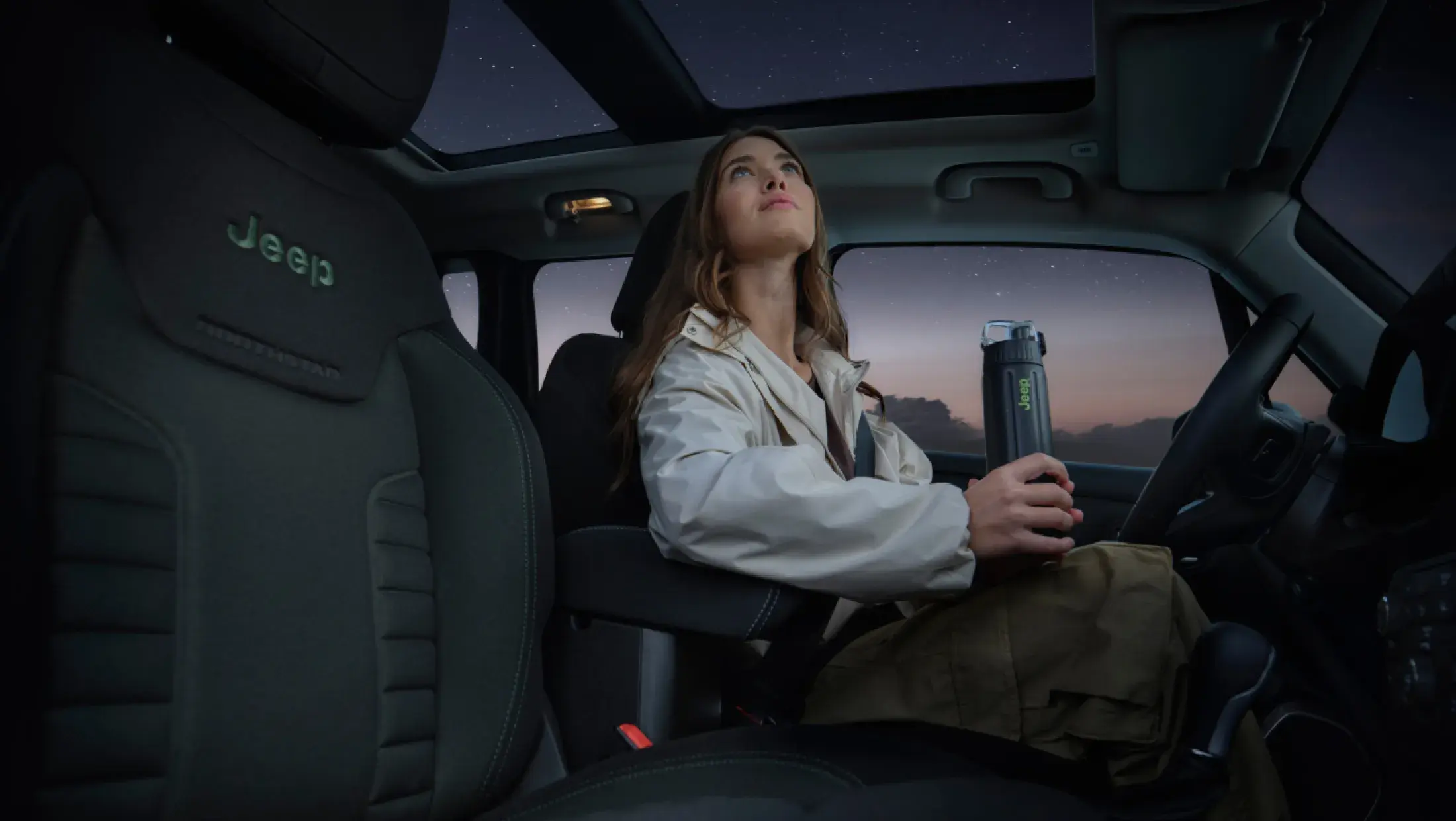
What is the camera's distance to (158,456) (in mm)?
661

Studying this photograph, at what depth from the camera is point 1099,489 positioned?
2158 millimetres

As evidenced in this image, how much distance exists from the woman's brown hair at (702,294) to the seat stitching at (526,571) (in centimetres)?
20

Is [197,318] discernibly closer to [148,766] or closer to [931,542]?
[148,766]

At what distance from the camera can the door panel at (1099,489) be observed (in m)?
2.02

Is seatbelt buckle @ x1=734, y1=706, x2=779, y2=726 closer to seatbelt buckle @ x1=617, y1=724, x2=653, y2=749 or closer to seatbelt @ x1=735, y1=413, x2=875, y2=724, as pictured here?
seatbelt @ x1=735, y1=413, x2=875, y2=724

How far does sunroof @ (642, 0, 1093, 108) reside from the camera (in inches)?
73.4

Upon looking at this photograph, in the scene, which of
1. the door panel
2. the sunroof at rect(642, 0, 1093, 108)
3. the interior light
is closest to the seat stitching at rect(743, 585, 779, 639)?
the door panel

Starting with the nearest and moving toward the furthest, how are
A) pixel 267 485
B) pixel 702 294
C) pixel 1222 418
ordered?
pixel 267 485
pixel 1222 418
pixel 702 294

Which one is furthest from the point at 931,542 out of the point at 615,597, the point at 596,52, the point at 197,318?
the point at 596,52

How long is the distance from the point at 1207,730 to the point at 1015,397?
1.14m

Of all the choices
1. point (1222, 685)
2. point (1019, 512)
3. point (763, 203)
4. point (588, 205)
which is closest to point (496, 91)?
point (588, 205)

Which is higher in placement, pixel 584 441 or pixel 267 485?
pixel 584 441

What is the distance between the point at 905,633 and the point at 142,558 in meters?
0.73

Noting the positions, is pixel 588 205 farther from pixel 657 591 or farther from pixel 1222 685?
pixel 1222 685
